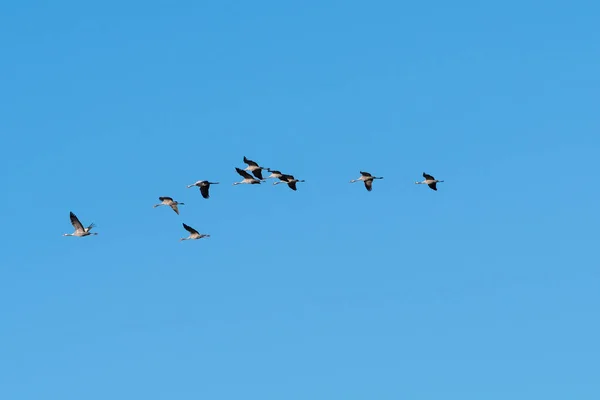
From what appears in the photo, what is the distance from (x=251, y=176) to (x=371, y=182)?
37.0 feet

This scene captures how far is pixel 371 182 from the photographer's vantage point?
112m

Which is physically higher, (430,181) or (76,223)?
(430,181)

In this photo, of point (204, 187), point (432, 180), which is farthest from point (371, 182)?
point (204, 187)

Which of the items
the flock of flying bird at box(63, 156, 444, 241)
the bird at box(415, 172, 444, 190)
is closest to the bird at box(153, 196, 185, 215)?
the flock of flying bird at box(63, 156, 444, 241)

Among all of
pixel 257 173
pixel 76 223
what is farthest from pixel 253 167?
pixel 76 223

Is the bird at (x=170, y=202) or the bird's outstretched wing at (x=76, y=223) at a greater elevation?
the bird at (x=170, y=202)

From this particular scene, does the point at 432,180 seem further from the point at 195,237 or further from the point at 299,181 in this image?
the point at 195,237

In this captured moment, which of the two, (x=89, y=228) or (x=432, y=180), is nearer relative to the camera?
(x=89, y=228)

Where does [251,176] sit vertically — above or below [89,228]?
above

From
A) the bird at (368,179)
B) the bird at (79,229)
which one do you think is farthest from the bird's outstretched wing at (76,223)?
the bird at (368,179)

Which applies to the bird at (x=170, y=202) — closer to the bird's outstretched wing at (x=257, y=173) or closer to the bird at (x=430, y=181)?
the bird's outstretched wing at (x=257, y=173)

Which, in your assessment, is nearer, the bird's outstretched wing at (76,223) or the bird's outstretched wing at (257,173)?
the bird's outstretched wing at (76,223)

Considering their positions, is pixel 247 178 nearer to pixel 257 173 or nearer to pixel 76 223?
pixel 257 173

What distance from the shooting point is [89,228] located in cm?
9831
